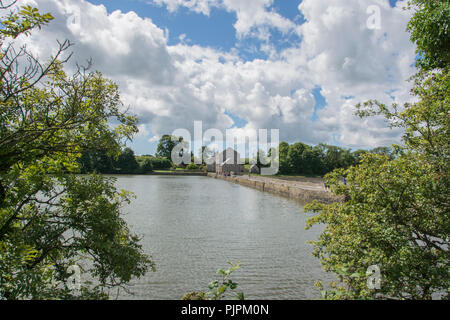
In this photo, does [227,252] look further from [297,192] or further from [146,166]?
[146,166]

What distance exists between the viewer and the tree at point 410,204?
15.4ft

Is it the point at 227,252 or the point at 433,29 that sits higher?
the point at 433,29

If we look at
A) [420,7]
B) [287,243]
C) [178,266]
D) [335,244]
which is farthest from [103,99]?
[287,243]

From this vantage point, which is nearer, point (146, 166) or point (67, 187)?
Result: point (67, 187)

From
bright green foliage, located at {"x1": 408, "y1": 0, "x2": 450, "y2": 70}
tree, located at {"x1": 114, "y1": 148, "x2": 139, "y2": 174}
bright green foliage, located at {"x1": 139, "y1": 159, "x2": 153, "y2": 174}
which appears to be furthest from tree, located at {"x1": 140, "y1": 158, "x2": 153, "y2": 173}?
bright green foliage, located at {"x1": 408, "y1": 0, "x2": 450, "y2": 70}

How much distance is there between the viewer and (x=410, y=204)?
545cm

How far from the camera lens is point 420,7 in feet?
20.2

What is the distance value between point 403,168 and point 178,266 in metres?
8.63

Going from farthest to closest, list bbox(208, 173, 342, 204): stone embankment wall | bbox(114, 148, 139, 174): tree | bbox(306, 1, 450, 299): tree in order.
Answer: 1. bbox(114, 148, 139, 174): tree
2. bbox(208, 173, 342, 204): stone embankment wall
3. bbox(306, 1, 450, 299): tree

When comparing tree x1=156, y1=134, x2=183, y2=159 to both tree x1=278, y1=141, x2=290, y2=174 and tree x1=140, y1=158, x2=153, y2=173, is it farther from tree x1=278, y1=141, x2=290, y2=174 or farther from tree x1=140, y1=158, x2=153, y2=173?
tree x1=278, y1=141, x2=290, y2=174

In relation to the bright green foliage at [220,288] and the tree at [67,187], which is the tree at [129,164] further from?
the bright green foliage at [220,288]

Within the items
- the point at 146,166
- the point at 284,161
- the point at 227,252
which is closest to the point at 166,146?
the point at 146,166

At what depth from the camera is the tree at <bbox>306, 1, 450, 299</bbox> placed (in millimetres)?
4707
